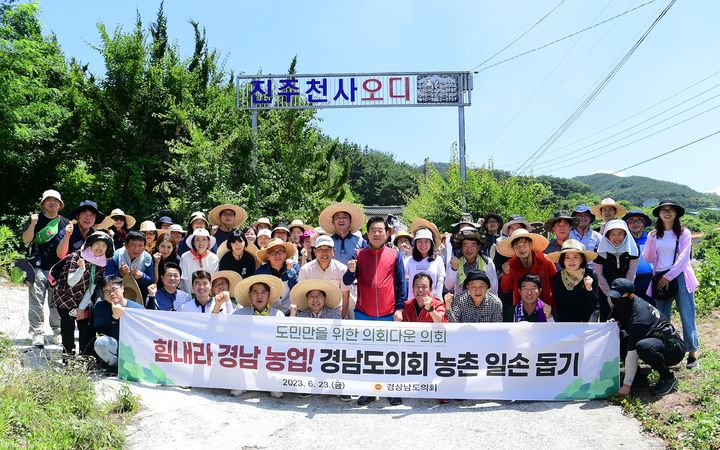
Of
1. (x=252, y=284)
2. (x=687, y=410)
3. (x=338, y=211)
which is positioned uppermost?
(x=338, y=211)

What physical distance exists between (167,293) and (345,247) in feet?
7.14

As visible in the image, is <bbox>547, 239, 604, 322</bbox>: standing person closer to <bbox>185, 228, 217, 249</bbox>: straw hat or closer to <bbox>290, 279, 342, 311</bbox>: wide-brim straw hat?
<bbox>290, 279, 342, 311</bbox>: wide-brim straw hat

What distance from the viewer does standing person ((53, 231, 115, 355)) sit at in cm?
630

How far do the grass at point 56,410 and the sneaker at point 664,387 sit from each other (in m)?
5.01

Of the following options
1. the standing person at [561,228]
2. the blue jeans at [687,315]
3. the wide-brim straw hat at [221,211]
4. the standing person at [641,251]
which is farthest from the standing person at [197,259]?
the blue jeans at [687,315]

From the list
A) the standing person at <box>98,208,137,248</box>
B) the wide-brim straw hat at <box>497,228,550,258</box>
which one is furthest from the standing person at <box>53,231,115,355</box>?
the wide-brim straw hat at <box>497,228,550,258</box>

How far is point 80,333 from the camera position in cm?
640

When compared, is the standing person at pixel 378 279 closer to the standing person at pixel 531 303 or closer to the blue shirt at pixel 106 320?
the standing person at pixel 531 303

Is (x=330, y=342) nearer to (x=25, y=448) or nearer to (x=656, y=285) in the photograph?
(x=25, y=448)

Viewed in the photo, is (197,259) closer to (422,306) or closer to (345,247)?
(345,247)

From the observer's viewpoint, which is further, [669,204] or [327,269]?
[327,269]

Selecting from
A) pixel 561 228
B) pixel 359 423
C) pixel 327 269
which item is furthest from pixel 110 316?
pixel 561 228

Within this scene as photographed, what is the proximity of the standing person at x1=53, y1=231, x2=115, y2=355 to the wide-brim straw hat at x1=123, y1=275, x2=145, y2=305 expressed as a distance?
0.30 meters

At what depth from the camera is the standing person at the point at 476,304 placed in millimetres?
5863
